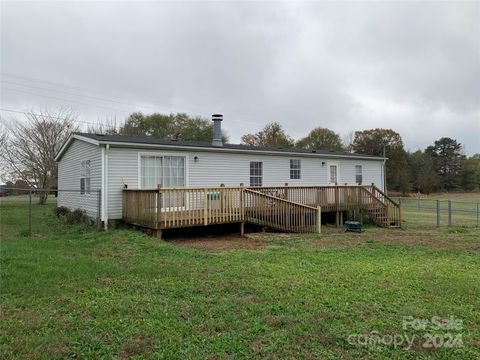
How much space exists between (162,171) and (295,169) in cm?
695

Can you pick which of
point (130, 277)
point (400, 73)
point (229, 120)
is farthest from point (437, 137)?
point (130, 277)

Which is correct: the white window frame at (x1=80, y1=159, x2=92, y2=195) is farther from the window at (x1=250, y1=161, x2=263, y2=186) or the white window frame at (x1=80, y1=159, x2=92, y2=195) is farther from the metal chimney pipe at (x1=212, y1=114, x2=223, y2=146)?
the window at (x1=250, y1=161, x2=263, y2=186)

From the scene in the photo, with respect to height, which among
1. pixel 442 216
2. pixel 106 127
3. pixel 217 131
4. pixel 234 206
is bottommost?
pixel 442 216

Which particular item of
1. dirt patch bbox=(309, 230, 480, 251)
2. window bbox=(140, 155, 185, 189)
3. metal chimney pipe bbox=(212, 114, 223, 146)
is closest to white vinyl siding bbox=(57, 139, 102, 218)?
window bbox=(140, 155, 185, 189)

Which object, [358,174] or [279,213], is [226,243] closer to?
[279,213]

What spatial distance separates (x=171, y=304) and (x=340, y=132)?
50634 millimetres

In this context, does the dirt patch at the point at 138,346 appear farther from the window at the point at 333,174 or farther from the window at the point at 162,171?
the window at the point at 333,174

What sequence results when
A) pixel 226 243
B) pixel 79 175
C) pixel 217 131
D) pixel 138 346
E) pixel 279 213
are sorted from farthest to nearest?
pixel 217 131 < pixel 79 175 < pixel 279 213 < pixel 226 243 < pixel 138 346

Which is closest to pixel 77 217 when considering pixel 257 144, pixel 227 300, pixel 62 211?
pixel 62 211

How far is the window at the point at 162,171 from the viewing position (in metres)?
11.7

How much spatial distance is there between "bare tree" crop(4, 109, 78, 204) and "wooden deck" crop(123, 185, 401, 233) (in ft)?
59.7

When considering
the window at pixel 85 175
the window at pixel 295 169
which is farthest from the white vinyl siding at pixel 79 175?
the window at pixel 295 169

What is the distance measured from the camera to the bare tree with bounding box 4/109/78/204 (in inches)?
999

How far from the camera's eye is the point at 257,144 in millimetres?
46062
